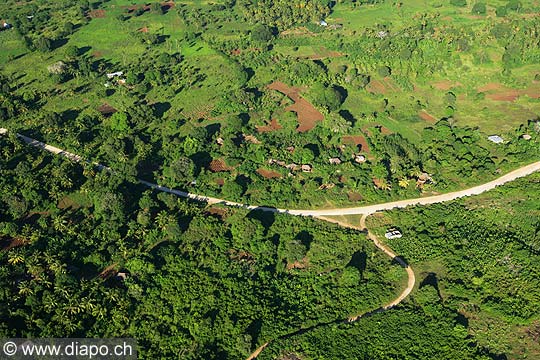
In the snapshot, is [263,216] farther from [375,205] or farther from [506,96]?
[506,96]

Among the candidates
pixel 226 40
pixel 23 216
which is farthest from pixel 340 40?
pixel 23 216

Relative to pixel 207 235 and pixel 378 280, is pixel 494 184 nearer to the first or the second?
pixel 378 280

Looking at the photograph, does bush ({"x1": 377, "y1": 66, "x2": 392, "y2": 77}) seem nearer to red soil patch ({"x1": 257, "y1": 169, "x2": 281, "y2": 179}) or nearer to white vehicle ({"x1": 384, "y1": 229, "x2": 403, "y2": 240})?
red soil patch ({"x1": 257, "y1": 169, "x2": 281, "y2": 179})

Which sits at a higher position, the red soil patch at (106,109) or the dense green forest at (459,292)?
the red soil patch at (106,109)

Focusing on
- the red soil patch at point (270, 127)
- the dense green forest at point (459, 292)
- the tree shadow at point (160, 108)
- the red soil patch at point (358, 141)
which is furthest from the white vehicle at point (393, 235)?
the tree shadow at point (160, 108)

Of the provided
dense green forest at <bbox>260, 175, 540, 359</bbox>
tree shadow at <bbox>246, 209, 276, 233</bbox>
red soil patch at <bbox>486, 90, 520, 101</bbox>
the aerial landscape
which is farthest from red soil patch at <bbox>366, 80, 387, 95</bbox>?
tree shadow at <bbox>246, 209, 276, 233</bbox>

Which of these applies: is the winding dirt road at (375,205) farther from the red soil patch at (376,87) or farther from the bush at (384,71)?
the bush at (384,71)
